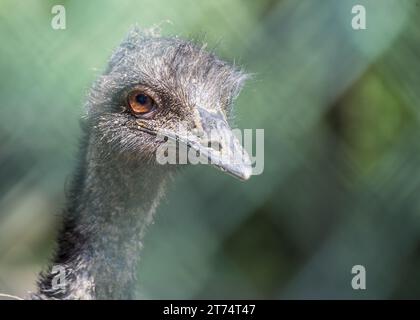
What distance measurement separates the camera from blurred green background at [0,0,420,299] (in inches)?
114

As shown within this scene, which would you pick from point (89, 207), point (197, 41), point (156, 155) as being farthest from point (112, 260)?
point (197, 41)

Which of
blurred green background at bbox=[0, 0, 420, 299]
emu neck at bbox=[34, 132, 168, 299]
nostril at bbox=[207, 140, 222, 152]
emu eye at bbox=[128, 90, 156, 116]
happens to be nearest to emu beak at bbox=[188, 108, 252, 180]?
nostril at bbox=[207, 140, 222, 152]

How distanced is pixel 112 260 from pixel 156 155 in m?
0.30

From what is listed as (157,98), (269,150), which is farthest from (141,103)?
(269,150)

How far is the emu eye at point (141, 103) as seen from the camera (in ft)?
A: 7.74

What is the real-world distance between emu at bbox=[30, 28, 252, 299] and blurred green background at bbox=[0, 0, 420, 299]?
344 millimetres

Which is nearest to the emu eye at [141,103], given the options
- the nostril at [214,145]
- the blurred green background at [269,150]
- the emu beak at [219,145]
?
the emu beak at [219,145]

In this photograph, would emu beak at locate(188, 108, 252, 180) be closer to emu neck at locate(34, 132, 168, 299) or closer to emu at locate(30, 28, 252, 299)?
emu at locate(30, 28, 252, 299)

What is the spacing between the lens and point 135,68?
2.38m

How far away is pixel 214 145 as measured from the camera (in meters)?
2.18

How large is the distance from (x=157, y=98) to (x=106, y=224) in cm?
37

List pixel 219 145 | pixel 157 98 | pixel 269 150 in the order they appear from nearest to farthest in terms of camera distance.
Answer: pixel 219 145 < pixel 157 98 < pixel 269 150

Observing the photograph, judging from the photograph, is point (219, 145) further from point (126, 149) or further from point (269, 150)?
point (269, 150)
